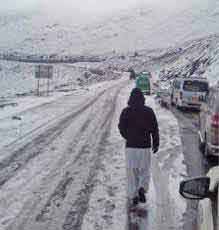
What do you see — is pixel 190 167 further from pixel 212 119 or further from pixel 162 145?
pixel 162 145

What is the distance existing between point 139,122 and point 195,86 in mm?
16889

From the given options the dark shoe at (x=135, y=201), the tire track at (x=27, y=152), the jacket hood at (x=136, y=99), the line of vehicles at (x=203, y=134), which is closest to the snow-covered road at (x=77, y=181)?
the tire track at (x=27, y=152)

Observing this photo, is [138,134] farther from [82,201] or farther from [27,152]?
[27,152]

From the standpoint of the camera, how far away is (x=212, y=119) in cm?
997

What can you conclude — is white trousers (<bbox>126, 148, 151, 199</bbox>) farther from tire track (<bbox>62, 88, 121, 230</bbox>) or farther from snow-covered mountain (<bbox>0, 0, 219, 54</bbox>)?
snow-covered mountain (<bbox>0, 0, 219, 54</bbox>)

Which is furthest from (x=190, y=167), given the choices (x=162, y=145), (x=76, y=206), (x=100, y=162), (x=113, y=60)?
(x=113, y=60)

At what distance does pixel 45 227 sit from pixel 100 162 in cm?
405

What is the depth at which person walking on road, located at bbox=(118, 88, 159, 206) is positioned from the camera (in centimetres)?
674

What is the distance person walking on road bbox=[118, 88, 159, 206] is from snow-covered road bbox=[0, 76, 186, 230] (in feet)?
1.87

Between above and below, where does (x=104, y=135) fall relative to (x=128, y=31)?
below

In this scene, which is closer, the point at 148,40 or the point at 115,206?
the point at 115,206

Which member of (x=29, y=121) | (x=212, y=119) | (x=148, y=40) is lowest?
(x=29, y=121)

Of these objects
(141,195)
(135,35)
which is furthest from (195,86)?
(135,35)

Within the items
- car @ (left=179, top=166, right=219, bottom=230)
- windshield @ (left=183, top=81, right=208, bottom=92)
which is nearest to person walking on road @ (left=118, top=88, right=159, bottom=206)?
car @ (left=179, top=166, right=219, bottom=230)
